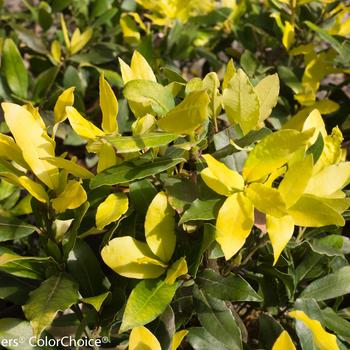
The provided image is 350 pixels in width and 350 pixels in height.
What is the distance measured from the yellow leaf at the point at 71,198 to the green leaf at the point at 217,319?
0.27 meters

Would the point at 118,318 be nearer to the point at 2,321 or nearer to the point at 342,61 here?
the point at 2,321

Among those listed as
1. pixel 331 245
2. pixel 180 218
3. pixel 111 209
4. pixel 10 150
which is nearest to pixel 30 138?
pixel 10 150

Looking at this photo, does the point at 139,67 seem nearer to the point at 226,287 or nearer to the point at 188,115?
the point at 188,115

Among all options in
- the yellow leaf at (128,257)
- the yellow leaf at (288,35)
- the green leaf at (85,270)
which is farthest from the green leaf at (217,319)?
the yellow leaf at (288,35)

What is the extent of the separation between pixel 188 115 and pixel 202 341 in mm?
509

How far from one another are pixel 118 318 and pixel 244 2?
1337 mm

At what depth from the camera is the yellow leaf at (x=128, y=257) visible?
894mm

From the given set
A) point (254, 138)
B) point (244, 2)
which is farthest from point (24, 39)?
point (254, 138)

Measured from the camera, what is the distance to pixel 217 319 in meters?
0.95

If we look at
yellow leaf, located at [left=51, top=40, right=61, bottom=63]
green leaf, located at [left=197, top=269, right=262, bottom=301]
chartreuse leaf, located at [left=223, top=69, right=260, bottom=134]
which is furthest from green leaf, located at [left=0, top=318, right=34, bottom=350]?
yellow leaf, located at [left=51, top=40, right=61, bottom=63]

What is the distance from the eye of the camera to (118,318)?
3.05 ft

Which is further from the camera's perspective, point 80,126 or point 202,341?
point 202,341

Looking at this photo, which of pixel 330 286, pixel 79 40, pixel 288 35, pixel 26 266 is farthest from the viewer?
pixel 79 40

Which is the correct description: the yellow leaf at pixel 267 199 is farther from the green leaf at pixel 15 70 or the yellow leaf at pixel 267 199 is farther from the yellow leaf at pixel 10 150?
the green leaf at pixel 15 70
